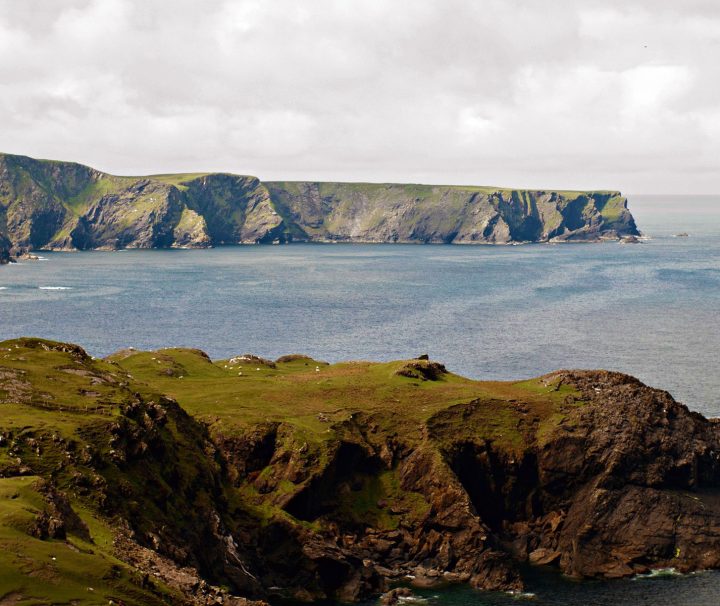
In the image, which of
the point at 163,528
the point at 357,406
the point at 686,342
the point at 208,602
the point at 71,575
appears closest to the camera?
the point at 71,575

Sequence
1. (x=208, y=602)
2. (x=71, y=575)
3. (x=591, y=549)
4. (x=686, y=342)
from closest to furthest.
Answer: (x=71, y=575) < (x=208, y=602) < (x=591, y=549) < (x=686, y=342)

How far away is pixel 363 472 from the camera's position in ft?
347

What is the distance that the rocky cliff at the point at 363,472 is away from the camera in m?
79.1

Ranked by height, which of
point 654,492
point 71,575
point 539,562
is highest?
point 71,575

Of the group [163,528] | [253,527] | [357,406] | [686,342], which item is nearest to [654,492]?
[357,406]

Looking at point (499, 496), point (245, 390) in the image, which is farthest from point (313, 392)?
point (499, 496)

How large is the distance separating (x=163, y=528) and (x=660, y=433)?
62.8 m

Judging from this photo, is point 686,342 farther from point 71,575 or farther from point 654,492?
point 71,575

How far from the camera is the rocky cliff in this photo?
260 feet

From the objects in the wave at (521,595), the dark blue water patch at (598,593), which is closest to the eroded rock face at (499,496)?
the wave at (521,595)

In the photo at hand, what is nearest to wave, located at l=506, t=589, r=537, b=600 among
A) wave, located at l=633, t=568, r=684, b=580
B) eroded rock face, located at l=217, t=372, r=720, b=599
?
eroded rock face, located at l=217, t=372, r=720, b=599

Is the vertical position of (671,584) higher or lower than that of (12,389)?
lower

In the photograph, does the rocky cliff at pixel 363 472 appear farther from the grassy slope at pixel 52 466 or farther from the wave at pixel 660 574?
the wave at pixel 660 574

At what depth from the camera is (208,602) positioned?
60.7 meters
